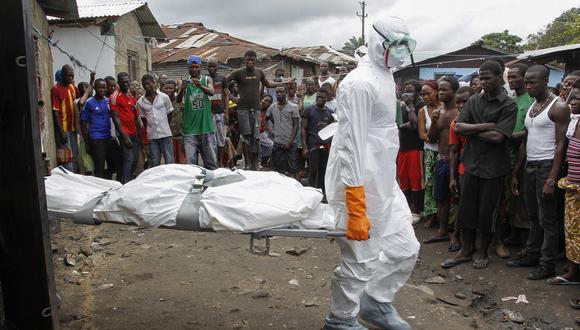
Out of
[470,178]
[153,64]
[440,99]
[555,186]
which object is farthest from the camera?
[153,64]

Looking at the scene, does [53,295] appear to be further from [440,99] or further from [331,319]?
[440,99]

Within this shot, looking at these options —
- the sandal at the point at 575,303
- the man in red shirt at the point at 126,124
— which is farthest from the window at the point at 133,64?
the sandal at the point at 575,303

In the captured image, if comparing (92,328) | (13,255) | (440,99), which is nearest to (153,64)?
(440,99)

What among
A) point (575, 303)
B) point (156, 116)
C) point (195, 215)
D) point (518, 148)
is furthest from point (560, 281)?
point (156, 116)

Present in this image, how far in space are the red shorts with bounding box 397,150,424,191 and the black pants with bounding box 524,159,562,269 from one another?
184cm

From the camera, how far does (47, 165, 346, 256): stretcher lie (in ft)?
9.39

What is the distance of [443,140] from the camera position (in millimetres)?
5473

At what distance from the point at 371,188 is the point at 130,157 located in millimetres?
4874

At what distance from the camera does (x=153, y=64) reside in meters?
19.3

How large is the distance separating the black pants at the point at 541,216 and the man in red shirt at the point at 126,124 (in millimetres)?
5076

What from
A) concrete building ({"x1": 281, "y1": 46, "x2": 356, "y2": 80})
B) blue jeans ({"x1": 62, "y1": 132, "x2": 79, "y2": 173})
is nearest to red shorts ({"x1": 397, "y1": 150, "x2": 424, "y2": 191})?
blue jeans ({"x1": 62, "y1": 132, "x2": 79, "y2": 173})

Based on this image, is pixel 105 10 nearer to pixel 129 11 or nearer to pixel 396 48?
pixel 129 11

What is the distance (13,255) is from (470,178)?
3.96 meters

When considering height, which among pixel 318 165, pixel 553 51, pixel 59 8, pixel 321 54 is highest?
pixel 321 54
